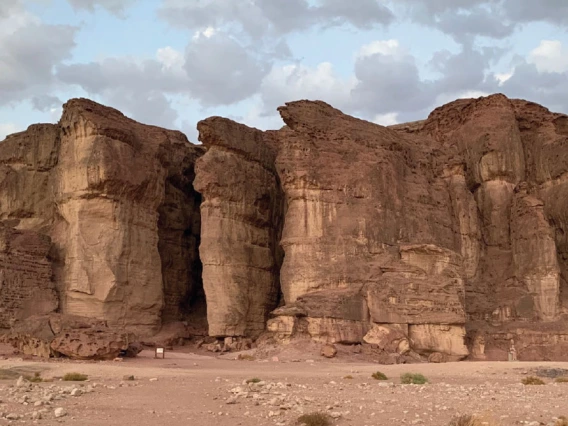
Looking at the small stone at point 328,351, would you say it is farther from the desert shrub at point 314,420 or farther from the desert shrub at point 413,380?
the desert shrub at point 314,420

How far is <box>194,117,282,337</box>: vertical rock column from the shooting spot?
3588 cm

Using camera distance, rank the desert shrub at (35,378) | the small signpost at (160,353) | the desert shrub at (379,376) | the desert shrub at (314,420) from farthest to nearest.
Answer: the small signpost at (160,353) < the desert shrub at (379,376) < the desert shrub at (35,378) < the desert shrub at (314,420)

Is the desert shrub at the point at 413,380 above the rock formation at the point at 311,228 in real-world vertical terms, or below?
below

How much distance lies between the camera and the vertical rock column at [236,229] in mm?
35875

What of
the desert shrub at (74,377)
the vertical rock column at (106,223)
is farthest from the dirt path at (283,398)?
the vertical rock column at (106,223)

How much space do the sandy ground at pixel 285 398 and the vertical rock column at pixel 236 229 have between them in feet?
40.1

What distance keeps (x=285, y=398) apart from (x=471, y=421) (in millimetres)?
4934

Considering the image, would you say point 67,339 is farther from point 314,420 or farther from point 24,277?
point 314,420

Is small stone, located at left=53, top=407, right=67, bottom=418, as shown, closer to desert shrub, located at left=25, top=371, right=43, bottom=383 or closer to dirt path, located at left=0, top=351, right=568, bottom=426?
dirt path, located at left=0, top=351, right=568, bottom=426

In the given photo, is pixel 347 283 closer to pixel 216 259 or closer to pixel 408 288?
pixel 408 288

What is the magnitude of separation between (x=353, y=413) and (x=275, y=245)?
27784mm

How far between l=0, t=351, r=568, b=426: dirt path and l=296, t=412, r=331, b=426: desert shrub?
0.37 meters

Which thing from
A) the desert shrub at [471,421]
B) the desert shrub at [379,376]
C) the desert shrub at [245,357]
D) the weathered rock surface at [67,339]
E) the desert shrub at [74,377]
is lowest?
the desert shrub at [471,421]

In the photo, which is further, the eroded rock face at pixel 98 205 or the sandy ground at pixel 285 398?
the eroded rock face at pixel 98 205
